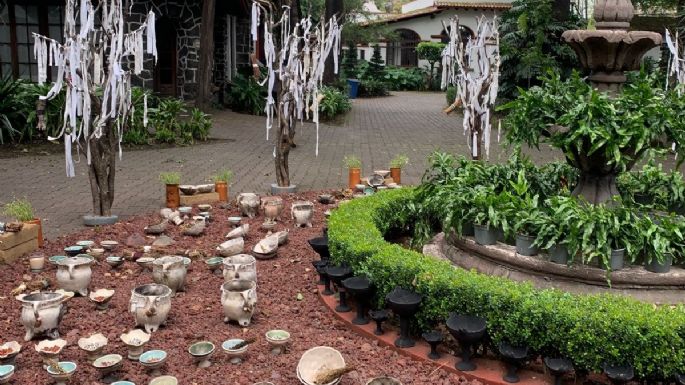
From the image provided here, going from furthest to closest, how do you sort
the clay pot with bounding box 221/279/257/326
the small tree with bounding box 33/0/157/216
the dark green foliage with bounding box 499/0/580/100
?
the dark green foliage with bounding box 499/0/580/100 < the small tree with bounding box 33/0/157/216 < the clay pot with bounding box 221/279/257/326

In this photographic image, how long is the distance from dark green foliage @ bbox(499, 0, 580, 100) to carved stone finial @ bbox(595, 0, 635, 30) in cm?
1376

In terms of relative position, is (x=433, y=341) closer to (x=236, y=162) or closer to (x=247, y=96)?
(x=236, y=162)

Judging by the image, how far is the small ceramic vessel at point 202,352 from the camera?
13.7ft

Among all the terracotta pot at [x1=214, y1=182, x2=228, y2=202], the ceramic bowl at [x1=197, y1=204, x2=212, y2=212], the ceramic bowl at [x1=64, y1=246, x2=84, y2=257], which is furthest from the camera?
the terracotta pot at [x1=214, y1=182, x2=228, y2=202]

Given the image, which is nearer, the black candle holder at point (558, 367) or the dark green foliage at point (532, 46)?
the black candle holder at point (558, 367)

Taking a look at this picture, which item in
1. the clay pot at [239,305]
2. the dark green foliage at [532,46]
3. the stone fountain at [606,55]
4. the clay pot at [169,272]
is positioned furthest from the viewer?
the dark green foliage at [532,46]

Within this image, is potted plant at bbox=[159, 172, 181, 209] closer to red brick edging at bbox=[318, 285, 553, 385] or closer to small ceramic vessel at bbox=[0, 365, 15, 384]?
red brick edging at bbox=[318, 285, 553, 385]

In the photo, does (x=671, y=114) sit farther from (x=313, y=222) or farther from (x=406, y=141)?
(x=406, y=141)

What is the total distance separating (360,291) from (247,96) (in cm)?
1577

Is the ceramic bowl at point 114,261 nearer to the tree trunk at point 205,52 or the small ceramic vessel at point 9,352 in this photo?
the small ceramic vessel at point 9,352

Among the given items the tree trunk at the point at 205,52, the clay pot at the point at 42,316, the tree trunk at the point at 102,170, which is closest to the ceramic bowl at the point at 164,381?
the clay pot at the point at 42,316

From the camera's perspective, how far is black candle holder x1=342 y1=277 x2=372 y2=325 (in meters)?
4.70

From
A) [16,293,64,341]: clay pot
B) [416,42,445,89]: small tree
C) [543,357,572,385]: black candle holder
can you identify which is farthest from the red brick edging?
[416,42,445,89]: small tree

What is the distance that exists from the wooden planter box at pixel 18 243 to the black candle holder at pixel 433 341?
4.06 metres
